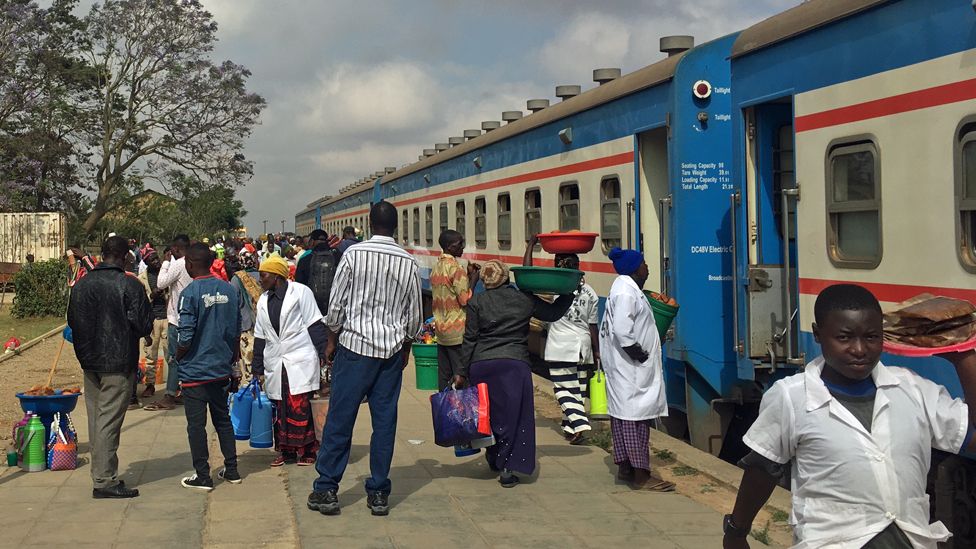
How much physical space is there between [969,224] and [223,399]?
4843mm

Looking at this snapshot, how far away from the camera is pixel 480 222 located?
16922mm

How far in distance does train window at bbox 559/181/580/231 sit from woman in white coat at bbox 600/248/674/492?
4.71 m

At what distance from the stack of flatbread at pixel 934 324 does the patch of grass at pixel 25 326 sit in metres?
16.6

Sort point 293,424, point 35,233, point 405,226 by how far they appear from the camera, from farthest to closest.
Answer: point 35,233
point 405,226
point 293,424

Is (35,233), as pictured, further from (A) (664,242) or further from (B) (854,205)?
(B) (854,205)

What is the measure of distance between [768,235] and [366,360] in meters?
3.47

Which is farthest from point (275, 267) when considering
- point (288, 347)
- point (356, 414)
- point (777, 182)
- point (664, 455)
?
point (777, 182)

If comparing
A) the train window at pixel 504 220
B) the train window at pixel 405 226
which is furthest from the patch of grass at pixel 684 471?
the train window at pixel 405 226

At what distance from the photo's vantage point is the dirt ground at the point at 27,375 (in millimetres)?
10562

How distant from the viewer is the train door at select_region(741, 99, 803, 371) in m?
7.85

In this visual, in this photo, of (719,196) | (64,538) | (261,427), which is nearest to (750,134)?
(719,196)

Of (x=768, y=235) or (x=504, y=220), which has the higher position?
(x=504, y=220)

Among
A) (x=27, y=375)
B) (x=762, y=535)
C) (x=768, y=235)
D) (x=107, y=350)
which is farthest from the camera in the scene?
(x=27, y=375)

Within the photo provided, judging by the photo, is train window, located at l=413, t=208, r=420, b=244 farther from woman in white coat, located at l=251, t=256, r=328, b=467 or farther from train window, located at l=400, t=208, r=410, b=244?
woman in white coat, located at l=251, t=256, r=328, b=467
